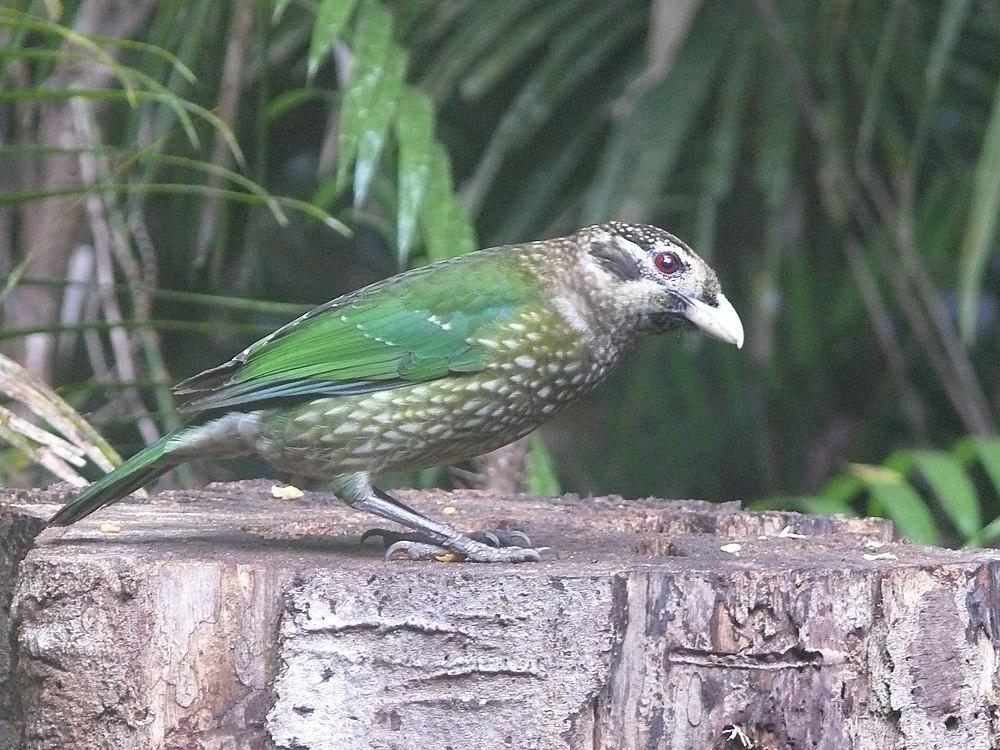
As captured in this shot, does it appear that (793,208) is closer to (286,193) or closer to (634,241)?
(286,193)

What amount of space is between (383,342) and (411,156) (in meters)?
1.16

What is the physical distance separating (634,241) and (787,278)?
275cm

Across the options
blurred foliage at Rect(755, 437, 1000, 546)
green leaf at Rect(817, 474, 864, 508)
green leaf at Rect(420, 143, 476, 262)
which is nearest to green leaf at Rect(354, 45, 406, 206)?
green leaf at Rect(420, 143, 476, 262)

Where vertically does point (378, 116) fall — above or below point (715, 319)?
above

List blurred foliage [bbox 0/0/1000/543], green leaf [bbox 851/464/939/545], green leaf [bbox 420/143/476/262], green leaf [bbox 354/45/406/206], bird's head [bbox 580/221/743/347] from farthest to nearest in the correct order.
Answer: blurred foliage [bbox 0/0/1000/543] < green leaf [bbox 420/143/476/262] < green leaf [bbox 354/45/406/206] < green leaf [bbox 851/464/939/545] < bird's head [bbox 580/221/743/347]

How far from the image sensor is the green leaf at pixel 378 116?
13.5 ft

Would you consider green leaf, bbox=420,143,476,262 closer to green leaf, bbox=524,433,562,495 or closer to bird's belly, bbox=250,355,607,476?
green leaf, bbox=524,433,562,495

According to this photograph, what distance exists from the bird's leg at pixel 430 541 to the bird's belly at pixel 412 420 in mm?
79

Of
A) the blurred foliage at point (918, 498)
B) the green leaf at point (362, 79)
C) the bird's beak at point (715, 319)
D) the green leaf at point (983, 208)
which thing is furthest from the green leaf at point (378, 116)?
the green leaf at point (983, 208)

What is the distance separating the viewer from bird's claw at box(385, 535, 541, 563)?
116 inches

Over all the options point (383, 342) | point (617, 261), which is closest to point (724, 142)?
point (617, 261)

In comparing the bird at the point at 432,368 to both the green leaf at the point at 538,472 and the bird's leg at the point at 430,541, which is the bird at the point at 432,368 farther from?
the green leaf at the point at 538,472

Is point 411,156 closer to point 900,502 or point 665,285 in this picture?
point 665,285

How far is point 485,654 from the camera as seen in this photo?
2678mm
